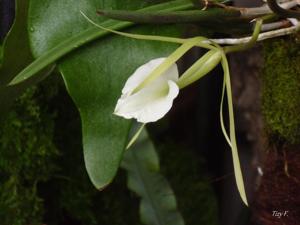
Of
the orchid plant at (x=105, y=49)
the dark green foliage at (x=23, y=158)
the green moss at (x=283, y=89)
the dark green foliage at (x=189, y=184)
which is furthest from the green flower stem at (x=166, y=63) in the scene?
the dark green foliage at (x=189, y=184)

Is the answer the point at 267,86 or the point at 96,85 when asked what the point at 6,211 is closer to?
the point at 96,85

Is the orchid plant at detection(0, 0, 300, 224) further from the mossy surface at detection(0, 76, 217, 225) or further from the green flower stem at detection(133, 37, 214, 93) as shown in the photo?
the mossy surface at detection(0, 76, 217, 225)

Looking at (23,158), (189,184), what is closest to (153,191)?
(23,158)

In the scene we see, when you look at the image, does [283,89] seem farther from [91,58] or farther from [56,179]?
[56,179]

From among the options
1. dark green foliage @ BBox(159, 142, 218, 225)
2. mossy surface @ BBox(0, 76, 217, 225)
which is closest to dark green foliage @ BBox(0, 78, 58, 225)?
mossy surface @ BBox(0, 76, 217, 225)

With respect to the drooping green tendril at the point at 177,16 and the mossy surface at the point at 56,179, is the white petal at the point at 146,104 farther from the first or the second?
the mossy surface at the point at 56,179

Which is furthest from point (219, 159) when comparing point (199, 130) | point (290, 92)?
point (290, 92)
